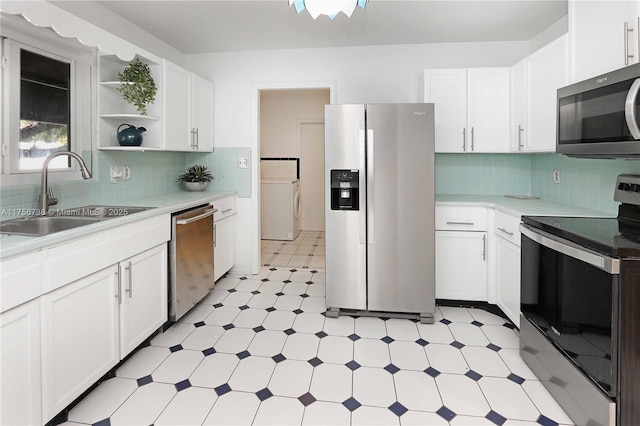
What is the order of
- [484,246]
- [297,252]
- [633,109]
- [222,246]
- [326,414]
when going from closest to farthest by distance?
[633,109] < [326,414] < [484,246] < [222,246] < [297,252]

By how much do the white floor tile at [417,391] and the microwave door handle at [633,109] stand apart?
154 centimetres

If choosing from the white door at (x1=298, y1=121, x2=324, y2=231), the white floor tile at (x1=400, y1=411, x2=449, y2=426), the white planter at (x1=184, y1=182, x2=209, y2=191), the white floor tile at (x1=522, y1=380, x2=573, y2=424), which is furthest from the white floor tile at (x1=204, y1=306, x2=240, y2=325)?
the white door at (x1=298, y1=121, x2=324, y2=231)

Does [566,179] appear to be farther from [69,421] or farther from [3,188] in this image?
[3,188]

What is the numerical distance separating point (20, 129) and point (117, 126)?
852 millimetres

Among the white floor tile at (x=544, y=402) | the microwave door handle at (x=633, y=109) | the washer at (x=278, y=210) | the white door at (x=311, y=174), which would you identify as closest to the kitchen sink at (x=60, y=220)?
the white floor tile at (x=544, y=402)

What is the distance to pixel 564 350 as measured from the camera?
1790 millimetres

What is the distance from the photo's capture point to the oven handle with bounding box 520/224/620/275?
1.47 meters

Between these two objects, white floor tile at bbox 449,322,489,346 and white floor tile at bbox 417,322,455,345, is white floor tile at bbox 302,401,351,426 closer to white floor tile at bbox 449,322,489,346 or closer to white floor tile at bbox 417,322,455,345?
white floor tile at bbox 417,322,455,345

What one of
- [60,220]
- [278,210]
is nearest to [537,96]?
[60,220]

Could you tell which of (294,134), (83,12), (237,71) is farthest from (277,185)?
(83,12)

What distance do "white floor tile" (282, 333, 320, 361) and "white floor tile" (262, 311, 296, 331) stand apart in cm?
17

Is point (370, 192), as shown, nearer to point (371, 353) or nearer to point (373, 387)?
point (371, 353)

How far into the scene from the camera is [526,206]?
2.74 meters

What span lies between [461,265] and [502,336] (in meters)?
0.65
